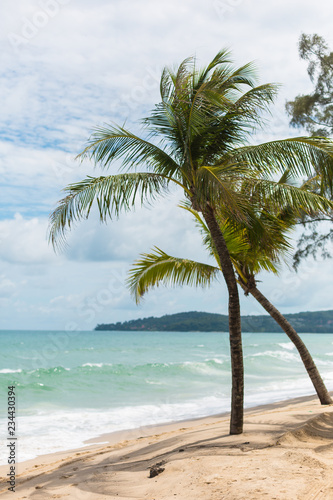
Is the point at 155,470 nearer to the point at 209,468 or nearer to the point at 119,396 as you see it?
the point at 209,468

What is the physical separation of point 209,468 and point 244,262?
15.5 feet

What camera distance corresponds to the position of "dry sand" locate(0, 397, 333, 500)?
4.49 m

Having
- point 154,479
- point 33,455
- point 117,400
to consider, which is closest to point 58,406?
point 117,400

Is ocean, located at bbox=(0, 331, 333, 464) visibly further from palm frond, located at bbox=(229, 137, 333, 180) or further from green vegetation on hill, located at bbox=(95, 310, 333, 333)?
green vegetation on hill, located at bbox=(95, 310, 333, 333)

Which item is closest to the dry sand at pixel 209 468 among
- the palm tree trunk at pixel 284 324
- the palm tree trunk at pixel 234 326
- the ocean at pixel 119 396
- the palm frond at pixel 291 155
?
the palm tree trunk at pixel 234 326

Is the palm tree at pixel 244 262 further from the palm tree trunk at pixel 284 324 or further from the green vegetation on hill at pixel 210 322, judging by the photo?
the green vegetation on hill at pixel 210 322

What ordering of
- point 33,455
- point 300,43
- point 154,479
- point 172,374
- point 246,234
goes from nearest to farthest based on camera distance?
1. point 154,479
2. point 246,234
3. point 33,455
4. point 300,43
5. point 172,374

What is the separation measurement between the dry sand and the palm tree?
7.37ft

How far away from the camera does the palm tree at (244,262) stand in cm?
825

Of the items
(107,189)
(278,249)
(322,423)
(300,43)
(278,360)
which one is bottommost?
(278,360)

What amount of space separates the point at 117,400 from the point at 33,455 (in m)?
7.82

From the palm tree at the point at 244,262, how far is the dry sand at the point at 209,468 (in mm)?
2247

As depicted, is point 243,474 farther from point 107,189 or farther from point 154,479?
point 107,189

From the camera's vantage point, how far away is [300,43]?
1489 cm
